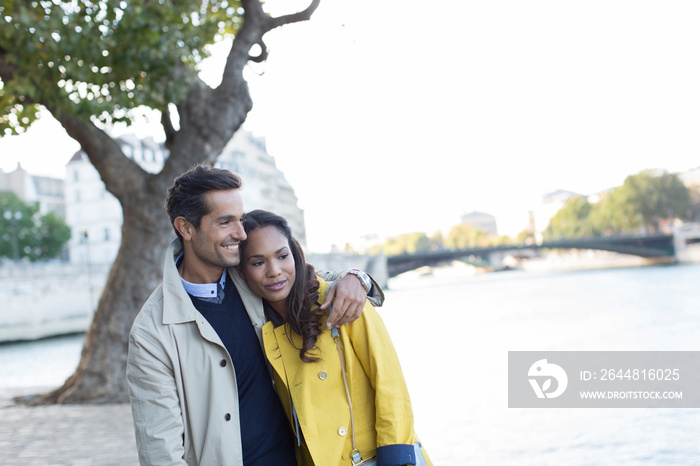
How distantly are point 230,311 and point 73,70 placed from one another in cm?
506

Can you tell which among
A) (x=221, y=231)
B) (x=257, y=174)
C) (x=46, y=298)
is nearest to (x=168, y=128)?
(x=221, y=231)

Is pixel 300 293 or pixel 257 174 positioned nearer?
pixel 300 293

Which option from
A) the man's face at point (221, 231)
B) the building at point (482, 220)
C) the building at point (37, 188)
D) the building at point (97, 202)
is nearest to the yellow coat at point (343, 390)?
the man's face at point (221, 231)

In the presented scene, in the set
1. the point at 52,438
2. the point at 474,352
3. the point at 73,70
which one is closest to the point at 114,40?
the point at 73,70

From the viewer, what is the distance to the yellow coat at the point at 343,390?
199cm

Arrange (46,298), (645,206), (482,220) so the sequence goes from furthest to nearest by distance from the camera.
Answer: (482,220)
(645,206)
(46,298)

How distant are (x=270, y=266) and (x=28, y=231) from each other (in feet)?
148

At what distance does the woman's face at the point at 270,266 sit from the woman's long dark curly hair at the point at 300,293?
0.08 feet

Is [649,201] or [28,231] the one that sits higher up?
[28,231]

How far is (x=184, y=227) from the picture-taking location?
219cm

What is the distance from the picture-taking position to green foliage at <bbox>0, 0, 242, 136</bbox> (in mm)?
6293

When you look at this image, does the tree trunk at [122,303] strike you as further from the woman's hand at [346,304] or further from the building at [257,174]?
the building at [257,174]

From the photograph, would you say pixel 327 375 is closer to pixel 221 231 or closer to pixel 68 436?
pixel 221 231

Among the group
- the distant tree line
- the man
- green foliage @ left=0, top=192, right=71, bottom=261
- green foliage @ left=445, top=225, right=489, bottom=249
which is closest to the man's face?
the man
